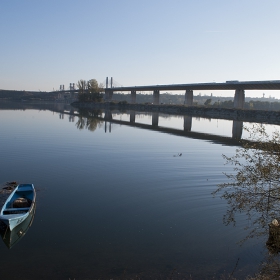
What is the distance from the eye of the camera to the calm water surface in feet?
28.3

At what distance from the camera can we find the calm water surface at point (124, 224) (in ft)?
28.3

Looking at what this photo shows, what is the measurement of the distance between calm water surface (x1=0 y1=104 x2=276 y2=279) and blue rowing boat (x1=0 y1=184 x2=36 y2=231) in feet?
1.82

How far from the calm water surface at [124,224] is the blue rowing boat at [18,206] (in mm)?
553

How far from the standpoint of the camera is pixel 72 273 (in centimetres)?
820

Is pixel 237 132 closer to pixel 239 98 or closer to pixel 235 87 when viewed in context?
pixel 239 98

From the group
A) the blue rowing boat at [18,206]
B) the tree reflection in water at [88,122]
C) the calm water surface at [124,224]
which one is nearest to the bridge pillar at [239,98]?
the tree reflection in water at [88,122]

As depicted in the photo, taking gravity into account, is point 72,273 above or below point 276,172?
below

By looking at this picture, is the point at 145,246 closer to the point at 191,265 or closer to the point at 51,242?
the point at 191,265

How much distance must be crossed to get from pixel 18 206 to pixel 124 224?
3.84 meters

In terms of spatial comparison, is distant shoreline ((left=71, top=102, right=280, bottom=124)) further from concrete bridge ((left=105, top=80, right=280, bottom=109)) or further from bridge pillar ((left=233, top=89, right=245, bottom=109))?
concrete bridge ((left=105, top=80, right=280, bottom=109))

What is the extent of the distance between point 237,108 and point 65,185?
77521 millimetres

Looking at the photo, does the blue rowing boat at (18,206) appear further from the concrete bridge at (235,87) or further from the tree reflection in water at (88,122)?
the concrete bridge at (235,87)

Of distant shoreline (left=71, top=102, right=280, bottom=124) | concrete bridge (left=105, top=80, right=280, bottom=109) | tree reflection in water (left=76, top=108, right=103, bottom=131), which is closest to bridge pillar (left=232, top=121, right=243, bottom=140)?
tree reflection in water (left=76, top=108, right=103, bottom=131)

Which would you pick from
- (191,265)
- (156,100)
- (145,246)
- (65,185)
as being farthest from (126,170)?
(156,100)
